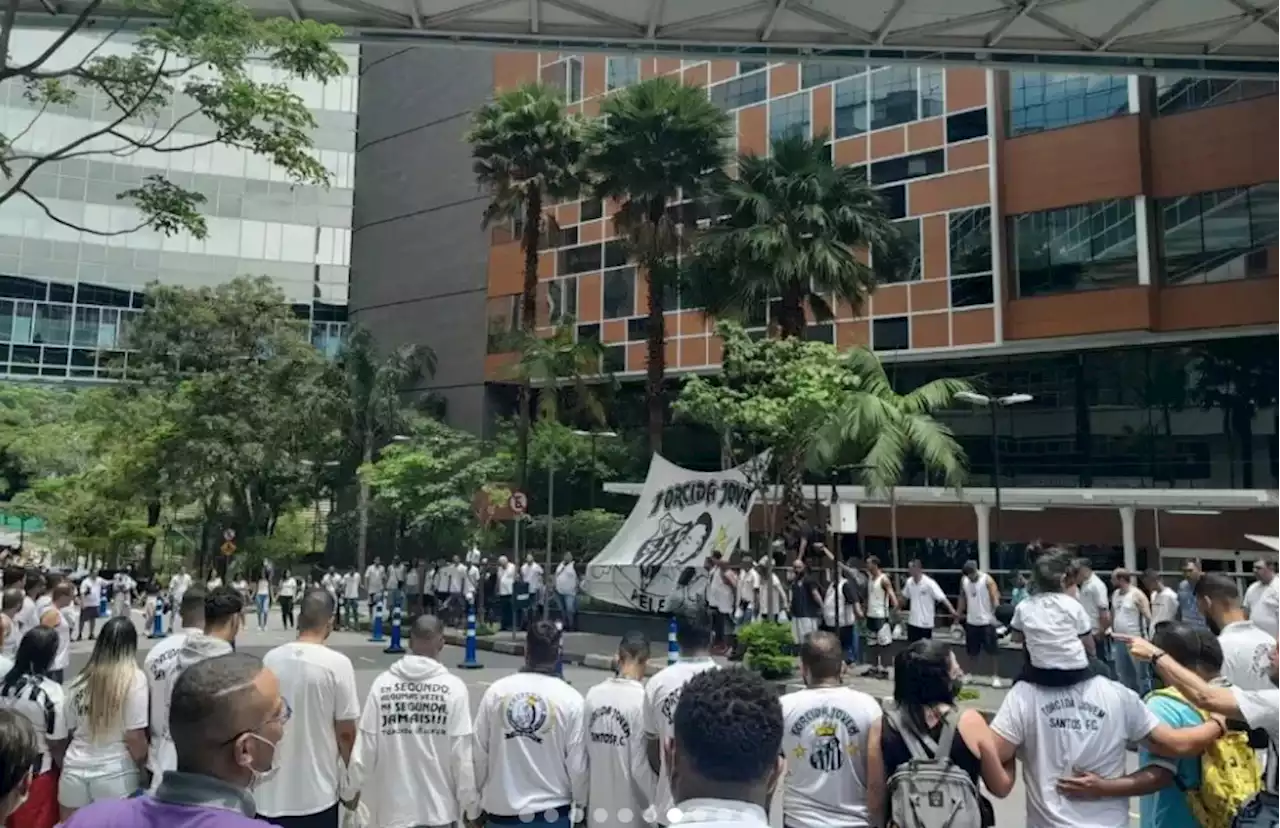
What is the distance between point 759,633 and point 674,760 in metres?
15.2

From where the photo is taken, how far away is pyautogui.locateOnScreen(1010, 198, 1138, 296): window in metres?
28.0

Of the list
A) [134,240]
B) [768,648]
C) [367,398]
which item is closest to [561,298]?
[367,398]

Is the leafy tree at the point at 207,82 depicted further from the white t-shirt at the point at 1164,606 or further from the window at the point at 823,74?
the window at the point at 823,74

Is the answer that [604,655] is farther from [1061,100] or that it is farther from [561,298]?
[561,298]

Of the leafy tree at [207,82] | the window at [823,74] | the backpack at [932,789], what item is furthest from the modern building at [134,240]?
the backpack at [932,789]

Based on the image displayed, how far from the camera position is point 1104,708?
174 inches

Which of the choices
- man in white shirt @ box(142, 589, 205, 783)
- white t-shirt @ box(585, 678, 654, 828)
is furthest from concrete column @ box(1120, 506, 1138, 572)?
man in white shirt @ box(142, 589, 205, 783)

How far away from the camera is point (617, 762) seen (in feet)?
18.1

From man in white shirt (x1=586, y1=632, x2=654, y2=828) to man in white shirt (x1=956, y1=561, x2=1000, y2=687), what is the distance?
11273mm

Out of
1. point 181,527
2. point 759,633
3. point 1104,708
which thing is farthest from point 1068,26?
point 181,527

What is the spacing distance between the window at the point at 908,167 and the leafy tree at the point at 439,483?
15.3 meters

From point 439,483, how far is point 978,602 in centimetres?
2188

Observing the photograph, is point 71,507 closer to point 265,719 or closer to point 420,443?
point 420,443

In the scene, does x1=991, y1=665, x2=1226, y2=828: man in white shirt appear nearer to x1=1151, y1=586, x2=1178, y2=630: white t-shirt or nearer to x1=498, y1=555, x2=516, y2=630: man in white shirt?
x1=1151, y1=586, x2=1178, y2=630: white t-shirt
